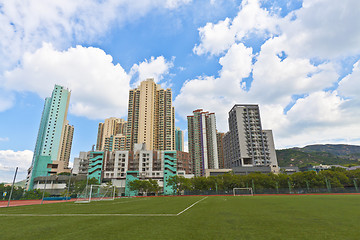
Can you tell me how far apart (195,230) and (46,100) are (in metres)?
192

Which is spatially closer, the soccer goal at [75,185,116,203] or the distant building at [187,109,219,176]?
the soccer goal at [75,185,116,203]

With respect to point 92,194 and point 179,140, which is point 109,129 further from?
point 92,194

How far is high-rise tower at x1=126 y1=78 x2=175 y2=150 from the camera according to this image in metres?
139

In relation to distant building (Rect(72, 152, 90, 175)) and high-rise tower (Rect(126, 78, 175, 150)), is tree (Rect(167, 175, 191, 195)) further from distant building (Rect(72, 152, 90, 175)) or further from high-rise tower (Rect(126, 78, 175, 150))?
high-rise tower (Rect(126, 78, 175, 150))

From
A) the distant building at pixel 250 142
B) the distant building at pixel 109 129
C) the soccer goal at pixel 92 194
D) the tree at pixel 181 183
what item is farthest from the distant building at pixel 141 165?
the distant building at pixel 109 129

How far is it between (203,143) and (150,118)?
5020 cm

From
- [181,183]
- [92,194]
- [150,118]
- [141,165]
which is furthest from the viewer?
[150,118]

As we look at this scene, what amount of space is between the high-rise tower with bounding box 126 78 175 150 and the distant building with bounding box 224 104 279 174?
44335 mm

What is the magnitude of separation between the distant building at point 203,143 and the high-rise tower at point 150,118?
32.1 metres

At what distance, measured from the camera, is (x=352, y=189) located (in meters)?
56.8

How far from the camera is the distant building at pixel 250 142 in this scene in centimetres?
11231

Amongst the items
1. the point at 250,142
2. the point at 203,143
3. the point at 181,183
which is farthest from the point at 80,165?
the point at 250,142

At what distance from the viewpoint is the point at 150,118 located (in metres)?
142

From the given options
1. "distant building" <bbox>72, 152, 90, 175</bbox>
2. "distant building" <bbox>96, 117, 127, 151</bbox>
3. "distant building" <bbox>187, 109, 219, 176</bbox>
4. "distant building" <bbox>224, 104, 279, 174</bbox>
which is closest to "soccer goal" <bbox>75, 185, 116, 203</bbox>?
"distant building" <bbox>72, 152, 90, 175</bbox>
